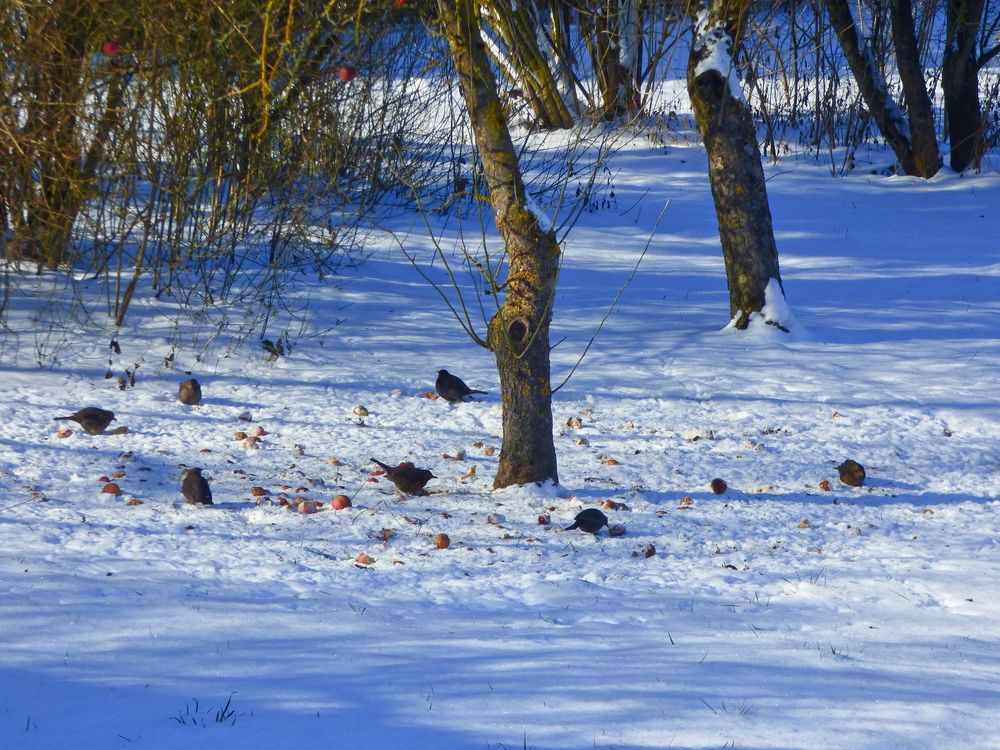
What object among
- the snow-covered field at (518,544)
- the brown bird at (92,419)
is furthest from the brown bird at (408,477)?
the brown bird at (92,419)

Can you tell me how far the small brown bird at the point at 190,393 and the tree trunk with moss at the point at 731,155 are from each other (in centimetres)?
396

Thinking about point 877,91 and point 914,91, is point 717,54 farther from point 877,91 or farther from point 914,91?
point 877,91

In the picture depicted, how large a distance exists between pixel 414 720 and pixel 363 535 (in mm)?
1742

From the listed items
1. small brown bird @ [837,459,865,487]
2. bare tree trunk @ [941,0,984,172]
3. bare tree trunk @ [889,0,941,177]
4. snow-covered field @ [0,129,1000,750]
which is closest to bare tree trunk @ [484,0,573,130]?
snow-covered field @ [0,129,1000,750]

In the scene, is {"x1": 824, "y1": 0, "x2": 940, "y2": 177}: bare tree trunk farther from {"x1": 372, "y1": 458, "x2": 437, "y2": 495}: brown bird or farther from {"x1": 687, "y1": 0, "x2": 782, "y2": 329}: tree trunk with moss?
{"x1": 372, "y1": 458, "x2": 437, "y2": 495}: brown bird

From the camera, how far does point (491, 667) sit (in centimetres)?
311

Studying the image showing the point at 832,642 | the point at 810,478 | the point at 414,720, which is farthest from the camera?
the point at 810,478

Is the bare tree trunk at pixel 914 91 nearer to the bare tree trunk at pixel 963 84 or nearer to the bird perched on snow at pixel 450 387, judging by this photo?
the bare tree trunk at pixel 963 84

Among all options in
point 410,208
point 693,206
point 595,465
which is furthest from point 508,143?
point 693,206

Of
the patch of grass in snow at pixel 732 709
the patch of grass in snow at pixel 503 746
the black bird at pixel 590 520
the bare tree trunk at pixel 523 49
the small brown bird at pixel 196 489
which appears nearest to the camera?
the patch of grass in snow at pixel 503 746

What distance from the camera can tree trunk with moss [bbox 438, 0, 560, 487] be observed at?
15.3 ft

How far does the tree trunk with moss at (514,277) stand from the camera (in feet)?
15.3

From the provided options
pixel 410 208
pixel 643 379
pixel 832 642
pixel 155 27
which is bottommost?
pixel 832 642

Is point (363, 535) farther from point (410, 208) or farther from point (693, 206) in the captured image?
point (693, 206)
